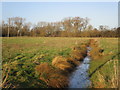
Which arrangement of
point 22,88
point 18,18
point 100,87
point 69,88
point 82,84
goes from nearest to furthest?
point 22,88 → point 100,87 → point 69,88 → point 82,84 → point 18,18

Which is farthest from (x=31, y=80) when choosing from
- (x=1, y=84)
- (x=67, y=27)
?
(x=67, y=27)

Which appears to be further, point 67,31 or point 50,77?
point 67,31

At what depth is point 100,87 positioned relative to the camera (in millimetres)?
6938

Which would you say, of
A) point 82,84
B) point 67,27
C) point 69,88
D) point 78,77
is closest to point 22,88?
point 69,88

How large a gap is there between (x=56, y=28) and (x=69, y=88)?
7263cm

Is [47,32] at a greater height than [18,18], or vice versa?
[18,18]

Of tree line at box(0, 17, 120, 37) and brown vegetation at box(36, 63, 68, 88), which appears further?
tree line at box(0, 17, 120, 37)

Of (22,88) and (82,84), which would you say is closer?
(22,88)

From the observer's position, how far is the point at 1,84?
5.66m

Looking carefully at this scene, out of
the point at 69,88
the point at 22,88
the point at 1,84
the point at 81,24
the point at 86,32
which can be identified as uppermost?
the point at 81,24

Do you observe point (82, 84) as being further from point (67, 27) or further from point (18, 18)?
point (18, 18)

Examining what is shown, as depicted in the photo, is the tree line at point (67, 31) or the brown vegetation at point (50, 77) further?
the tree line at point (67, 31)

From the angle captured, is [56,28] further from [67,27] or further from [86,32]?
[86,32]

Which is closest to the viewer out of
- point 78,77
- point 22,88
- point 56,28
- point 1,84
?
point 1,84
